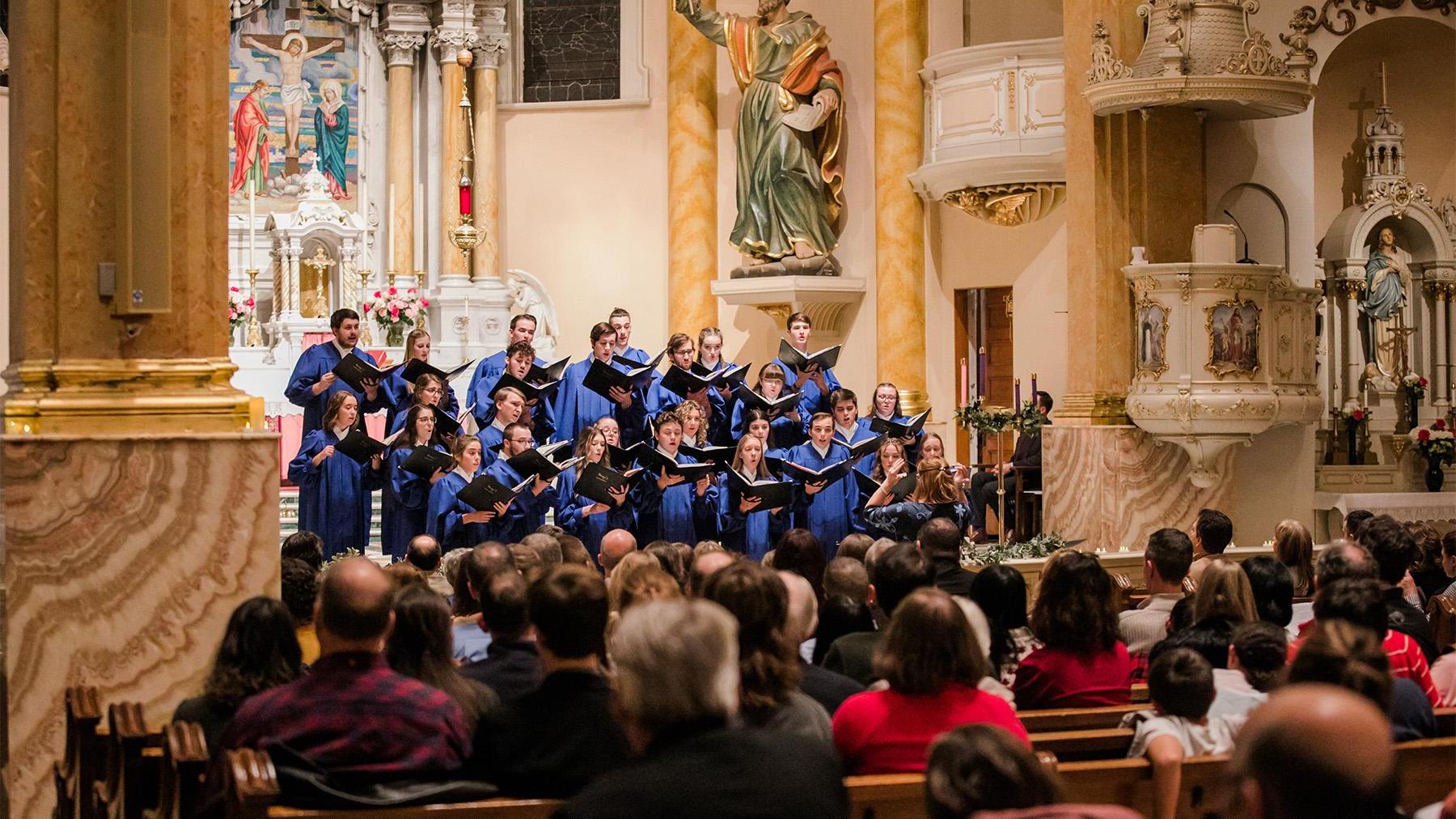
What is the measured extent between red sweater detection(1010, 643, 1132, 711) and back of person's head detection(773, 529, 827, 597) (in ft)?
4.11

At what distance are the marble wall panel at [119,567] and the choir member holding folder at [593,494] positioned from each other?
9.97 ft

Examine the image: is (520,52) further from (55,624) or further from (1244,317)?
(55,624)

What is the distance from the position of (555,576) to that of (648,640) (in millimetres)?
724

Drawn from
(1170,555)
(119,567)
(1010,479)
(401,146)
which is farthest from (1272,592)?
(401,146)

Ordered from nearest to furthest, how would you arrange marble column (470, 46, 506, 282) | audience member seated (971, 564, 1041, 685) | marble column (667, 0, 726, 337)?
audience member seated (971, 564, 1041, 685) → marble column (667, 0, 726, 337) → marble column (470, 46, 506, 282)

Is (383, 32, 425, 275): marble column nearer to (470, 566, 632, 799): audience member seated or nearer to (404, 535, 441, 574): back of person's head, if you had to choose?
(404, 535, 441, 574): back of person's head

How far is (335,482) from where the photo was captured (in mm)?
8727

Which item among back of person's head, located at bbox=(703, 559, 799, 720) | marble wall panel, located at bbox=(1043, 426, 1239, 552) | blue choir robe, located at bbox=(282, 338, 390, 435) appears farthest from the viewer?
marble wall panel, located at bbox=(1043, 426, 1239, 552)

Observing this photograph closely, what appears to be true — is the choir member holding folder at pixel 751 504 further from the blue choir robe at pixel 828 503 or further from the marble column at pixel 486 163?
the marble column at pixel 486 163

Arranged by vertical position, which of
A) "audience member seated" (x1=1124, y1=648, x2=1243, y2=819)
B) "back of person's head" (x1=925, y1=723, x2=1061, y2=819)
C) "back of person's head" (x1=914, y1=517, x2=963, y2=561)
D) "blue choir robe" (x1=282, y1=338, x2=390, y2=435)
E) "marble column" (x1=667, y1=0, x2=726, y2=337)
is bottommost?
"audience member seated" (x1=1124, y1=648, x2=1243, y2=819)

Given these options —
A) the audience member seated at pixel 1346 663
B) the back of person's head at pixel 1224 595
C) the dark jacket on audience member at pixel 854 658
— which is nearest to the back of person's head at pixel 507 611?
the dark jacket on audience member at pixel 854 658

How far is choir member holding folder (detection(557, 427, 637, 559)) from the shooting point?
8055 millimetres

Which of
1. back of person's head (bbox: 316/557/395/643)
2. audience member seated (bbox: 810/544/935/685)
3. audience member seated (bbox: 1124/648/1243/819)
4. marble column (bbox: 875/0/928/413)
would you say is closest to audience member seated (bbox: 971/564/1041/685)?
audience member seated (bbox: 810/544/935/685)

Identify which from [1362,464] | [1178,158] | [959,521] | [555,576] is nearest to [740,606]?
[555,576]
